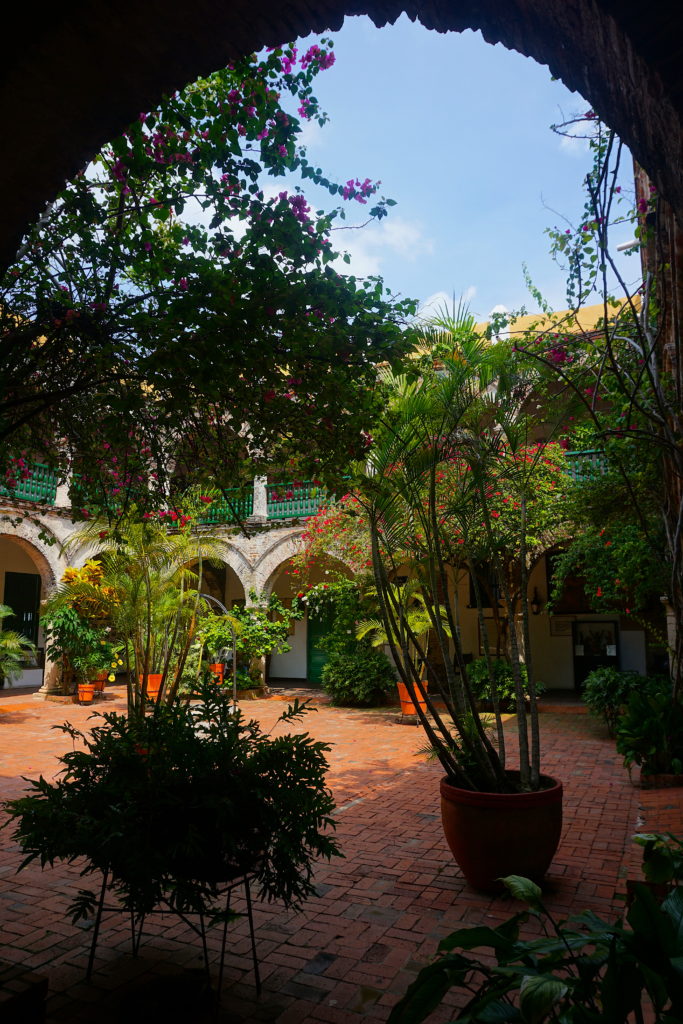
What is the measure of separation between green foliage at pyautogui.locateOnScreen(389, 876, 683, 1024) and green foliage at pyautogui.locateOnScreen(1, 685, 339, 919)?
1169mm

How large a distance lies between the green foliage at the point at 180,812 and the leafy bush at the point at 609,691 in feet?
24.1

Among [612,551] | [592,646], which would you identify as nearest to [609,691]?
[612,551]

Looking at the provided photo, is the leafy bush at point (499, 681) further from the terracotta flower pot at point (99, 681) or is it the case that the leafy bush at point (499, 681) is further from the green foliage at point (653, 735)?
the terracotta flower pot at point (99, 681)

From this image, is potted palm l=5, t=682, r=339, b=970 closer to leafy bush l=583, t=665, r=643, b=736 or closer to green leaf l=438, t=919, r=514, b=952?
green leaf l=438, t=919, r=514, b=952

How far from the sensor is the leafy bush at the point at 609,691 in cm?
964

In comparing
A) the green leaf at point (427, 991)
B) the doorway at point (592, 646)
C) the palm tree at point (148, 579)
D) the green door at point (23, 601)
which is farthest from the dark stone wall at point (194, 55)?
the green door at point (23, 601)

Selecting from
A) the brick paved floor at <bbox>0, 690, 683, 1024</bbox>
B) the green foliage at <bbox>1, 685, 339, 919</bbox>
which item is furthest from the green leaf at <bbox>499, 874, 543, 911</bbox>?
the brick paved floor at <bbox>0, 690, 683, 1024</bbox>

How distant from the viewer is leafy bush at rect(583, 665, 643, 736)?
9.64 metres

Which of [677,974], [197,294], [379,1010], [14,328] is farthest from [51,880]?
[677,974]

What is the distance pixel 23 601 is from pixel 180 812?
16.5 meters

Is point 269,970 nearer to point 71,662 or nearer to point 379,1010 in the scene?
point 379,1010

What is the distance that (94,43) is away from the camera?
2123 millimetres

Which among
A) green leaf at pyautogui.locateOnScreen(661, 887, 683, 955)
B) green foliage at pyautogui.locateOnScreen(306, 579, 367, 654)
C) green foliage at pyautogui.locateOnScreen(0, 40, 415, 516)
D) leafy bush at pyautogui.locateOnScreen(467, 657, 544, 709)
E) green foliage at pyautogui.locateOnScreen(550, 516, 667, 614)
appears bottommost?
leafy bush at pyautogui.locateOnScreen(467, 657, 544, 709)

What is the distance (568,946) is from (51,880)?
4.09 meters
